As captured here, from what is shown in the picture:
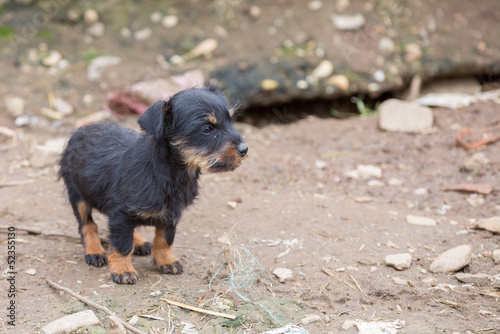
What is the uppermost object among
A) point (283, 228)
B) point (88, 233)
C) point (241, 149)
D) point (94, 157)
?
point (241, 149)

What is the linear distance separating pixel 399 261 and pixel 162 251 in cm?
217

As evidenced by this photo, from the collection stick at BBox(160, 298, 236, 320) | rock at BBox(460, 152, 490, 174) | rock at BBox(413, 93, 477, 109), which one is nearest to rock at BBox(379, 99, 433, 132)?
rock at BBox(413, 93, 477, 109)

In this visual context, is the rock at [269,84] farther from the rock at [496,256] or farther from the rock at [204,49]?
the rock at [496,256]

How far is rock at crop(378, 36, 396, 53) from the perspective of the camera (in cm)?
939

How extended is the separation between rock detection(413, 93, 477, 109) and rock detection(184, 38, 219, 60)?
3640 millimetres

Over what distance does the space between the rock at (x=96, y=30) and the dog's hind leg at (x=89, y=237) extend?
536 cm

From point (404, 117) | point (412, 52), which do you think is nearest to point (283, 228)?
point (404, 117)

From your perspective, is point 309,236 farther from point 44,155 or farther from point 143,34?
point 143,34

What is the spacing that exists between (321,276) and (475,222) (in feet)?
6.58

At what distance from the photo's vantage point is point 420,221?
5812mm

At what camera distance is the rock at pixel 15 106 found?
8.12m

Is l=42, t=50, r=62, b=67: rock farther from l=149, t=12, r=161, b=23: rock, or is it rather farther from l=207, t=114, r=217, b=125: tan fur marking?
l=207, t=114, r=217, b=125: tan fur marking

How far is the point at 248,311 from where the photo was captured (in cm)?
408

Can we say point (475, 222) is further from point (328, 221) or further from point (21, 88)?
point (21, 88)
